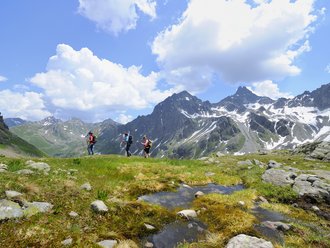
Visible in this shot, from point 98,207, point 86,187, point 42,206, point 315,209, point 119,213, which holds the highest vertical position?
point 86,187

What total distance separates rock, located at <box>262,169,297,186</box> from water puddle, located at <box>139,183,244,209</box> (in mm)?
3183

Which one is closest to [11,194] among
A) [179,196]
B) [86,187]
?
[86,187]

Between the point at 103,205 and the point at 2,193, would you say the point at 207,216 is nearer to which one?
the point at 103,205

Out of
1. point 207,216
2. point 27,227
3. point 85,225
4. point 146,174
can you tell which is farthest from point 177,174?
→ point 27,227

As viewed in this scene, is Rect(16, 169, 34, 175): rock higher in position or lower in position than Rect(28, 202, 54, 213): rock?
higher

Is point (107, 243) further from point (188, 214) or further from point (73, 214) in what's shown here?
point (188, 214)

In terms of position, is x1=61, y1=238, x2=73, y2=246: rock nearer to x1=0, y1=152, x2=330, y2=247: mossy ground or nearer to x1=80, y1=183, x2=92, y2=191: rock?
x1=0, y1=152, x2=330, y2=247: mossy ground

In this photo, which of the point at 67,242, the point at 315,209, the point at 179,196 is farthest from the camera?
the point at 179,196

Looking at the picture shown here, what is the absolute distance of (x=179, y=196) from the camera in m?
22.1

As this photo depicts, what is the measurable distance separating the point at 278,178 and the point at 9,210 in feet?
69.3

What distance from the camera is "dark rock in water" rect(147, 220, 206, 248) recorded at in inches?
528

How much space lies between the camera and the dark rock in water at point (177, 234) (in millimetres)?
13417

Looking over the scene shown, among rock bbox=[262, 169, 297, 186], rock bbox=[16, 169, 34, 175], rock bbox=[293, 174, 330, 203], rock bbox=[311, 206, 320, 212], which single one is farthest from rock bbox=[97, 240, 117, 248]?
rock bbox=[262, 169, 297, 186]

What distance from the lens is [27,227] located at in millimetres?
12547
